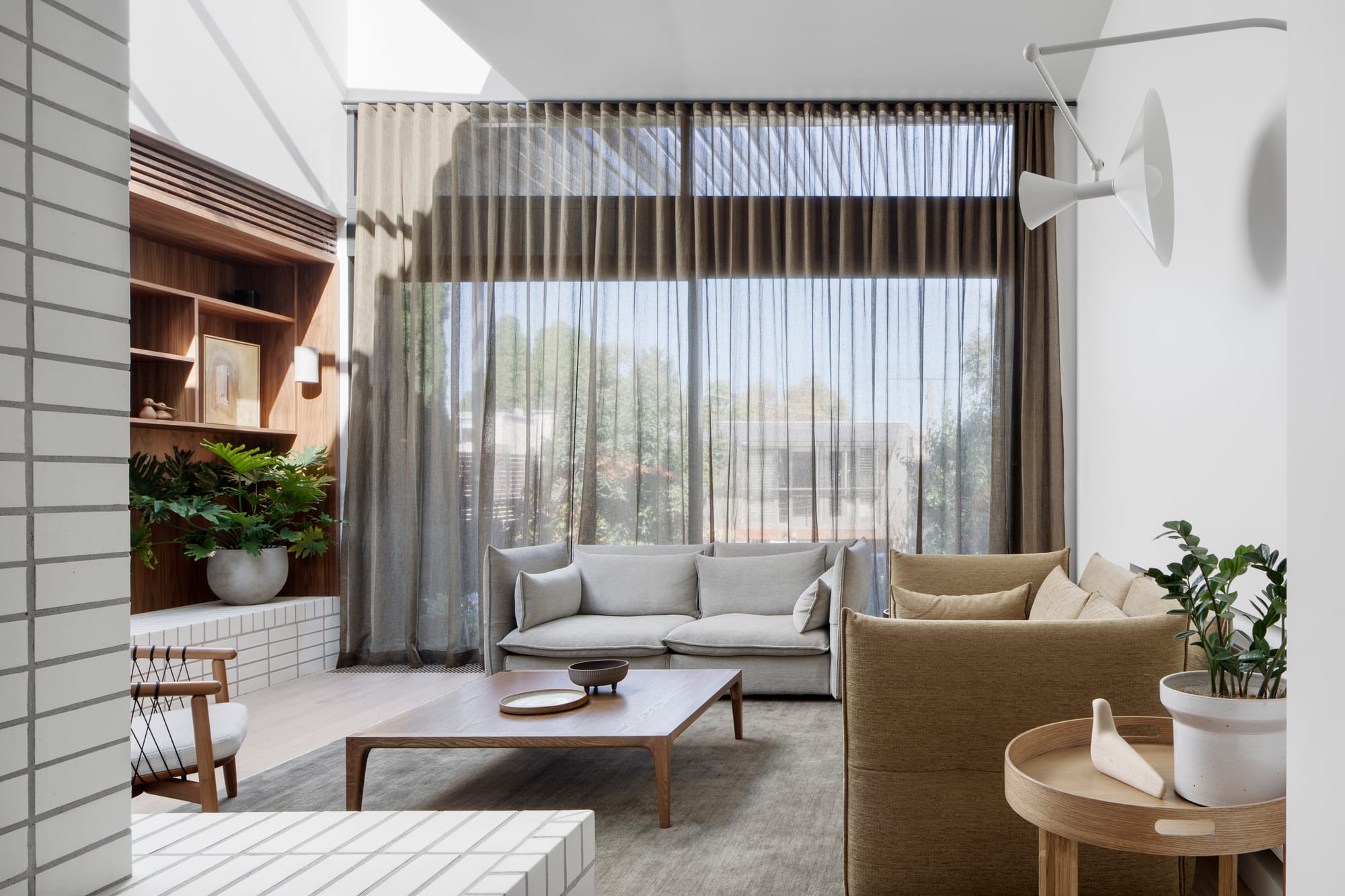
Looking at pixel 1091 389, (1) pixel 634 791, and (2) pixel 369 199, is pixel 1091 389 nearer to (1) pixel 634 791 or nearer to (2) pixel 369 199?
(1) pixel 634 791

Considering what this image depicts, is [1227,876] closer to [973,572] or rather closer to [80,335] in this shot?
[80,335]

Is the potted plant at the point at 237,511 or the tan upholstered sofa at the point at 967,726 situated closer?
the tan upholstered sofa at the point at 967,726

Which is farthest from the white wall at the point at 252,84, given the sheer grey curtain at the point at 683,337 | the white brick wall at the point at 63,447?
the white brick wall at the point at 63,447

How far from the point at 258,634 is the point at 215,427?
1.10 m

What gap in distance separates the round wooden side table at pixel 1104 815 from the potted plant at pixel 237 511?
4.06 metres

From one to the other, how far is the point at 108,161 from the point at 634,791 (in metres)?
2.51

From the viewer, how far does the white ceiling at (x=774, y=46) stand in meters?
4.22

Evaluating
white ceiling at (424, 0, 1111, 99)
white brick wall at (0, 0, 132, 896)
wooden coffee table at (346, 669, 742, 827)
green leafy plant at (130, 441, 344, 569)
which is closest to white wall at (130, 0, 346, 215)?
white ceiling at (424, 0, 1111, 99)

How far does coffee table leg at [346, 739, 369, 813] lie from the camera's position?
276cm

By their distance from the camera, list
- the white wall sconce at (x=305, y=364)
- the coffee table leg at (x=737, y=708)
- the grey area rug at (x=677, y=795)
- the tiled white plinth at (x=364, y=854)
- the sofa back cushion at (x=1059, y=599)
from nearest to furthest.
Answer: the tiled white plinth at (x=364, y=854) → the grey area rug at (x=677, y=795) → the sofa back cushion at (x=1059, y=599) → the coffee table leg at (x=737, y=708) → the white wall sconce at (x=305, y=364)

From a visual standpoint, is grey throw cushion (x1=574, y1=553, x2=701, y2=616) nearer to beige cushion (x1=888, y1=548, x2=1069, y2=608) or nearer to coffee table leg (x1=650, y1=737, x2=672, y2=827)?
beige cushion (x1=888, y1=548, x2=1069, y2=608)

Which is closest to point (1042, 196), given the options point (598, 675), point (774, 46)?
point (774, 46)

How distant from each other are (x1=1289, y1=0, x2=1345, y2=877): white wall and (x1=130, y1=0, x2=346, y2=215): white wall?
4.30m

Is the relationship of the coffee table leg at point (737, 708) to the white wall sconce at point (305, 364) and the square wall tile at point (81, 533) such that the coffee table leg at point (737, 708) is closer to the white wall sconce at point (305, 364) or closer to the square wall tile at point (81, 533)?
the square wall tile at point (81, 533)
